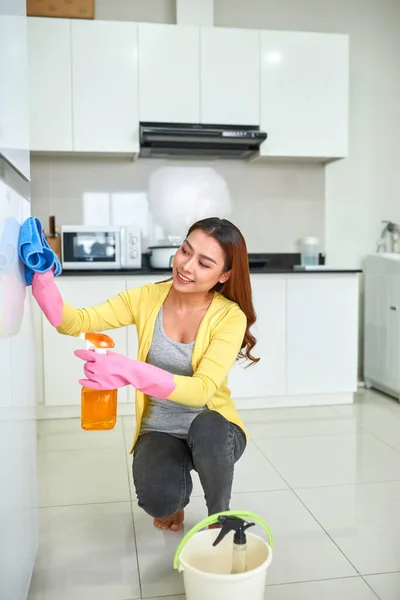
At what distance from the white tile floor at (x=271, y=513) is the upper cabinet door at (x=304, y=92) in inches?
65.6

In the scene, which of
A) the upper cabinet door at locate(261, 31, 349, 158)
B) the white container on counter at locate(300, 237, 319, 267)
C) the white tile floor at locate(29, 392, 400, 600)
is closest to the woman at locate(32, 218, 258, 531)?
the white tile floor at locate(29, 392, 400, 600)

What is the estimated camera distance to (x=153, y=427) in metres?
1.75

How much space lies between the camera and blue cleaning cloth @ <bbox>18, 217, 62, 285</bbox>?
1.31 m

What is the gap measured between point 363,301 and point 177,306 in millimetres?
2608

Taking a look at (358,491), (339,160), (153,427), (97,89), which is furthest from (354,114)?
(153,427)

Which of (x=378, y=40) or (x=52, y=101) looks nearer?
(x=52, y=101)

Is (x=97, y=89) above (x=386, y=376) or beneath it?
above

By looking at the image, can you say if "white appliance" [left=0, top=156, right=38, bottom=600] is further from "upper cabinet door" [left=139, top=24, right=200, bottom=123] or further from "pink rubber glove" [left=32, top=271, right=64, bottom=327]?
"upper cabinet door" [left=139, top=24, right=200, bottom=123]

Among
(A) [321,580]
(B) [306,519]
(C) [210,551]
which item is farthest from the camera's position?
(B) [306,519]

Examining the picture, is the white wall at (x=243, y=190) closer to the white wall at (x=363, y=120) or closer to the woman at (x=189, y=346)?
the white wall at (x=363, y=120)

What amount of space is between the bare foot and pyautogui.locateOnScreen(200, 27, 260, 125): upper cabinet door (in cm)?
234

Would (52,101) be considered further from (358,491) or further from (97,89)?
(358,491)

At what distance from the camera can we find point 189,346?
1.68 meters

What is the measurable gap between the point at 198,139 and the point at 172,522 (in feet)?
7.36
